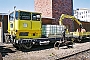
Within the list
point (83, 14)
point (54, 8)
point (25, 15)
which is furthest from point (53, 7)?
point (83, 14)

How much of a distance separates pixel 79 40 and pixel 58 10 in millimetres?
6571

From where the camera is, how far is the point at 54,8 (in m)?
23.8

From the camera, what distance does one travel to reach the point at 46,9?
2397cm

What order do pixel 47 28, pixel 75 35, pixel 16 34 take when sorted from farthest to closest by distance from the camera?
pixel 75 35, pixel 47 28, pixel 16 34

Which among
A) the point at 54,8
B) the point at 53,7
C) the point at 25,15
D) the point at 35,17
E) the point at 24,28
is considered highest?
the point at 53,7

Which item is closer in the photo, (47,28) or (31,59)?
(31,59)

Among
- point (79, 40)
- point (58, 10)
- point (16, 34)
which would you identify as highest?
point (58, 10)

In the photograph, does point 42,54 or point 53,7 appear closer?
point 42,54

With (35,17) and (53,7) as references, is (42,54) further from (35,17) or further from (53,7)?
(53,7)

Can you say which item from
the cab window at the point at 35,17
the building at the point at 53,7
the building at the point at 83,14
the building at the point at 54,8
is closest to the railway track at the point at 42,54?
the cab window at the point at 35,17

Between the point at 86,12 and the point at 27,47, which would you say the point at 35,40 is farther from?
the point at 86,12

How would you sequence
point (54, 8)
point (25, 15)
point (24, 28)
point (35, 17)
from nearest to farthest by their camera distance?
point (24, 28) < point (25, 15) < point (35, 17) < point (54, 8)

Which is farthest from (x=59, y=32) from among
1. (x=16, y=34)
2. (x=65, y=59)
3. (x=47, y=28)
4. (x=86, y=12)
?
(x=86, y=12)

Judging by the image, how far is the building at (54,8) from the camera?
77.3ft
